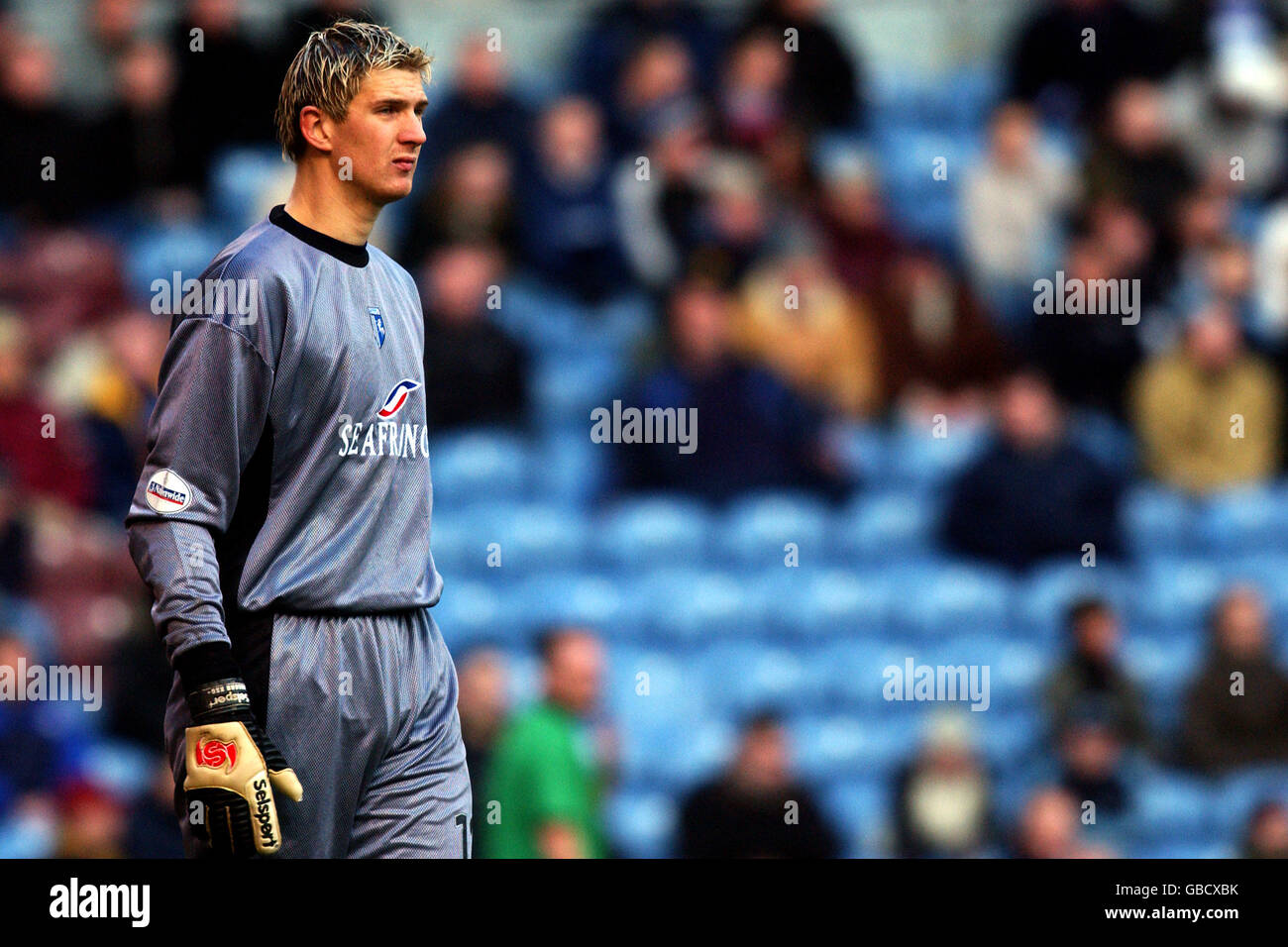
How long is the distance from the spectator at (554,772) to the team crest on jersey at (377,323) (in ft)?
10.0

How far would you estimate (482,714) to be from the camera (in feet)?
21.0

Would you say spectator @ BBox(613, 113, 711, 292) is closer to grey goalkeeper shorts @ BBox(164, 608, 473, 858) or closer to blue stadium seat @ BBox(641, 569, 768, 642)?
blue stadium seat @ BBox(641, 569, 768, 642)

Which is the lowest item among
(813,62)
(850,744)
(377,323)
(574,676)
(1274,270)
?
(850,744)

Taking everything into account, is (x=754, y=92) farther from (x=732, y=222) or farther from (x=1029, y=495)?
(x=1029, y=495)

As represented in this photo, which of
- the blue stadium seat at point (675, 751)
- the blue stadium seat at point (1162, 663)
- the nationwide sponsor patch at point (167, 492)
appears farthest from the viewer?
the blue stadium seat at point (1162, 663)

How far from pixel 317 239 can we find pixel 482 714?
3.27 meters

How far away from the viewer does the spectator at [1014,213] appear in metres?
7.94

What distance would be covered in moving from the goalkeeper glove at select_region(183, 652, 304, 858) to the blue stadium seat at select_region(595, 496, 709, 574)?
443 cm

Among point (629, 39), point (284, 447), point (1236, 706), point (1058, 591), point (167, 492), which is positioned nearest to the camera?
point (167, 492)

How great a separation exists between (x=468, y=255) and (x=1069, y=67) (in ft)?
9.22

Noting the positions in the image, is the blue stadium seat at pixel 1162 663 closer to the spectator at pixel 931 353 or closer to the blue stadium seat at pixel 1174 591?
the blue stadium seat at pixel 1174 591

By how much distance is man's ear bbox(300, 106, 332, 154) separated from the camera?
3.32 meters

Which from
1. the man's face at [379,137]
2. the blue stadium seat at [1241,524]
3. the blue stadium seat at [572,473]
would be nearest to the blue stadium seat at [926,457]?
the blue stadium seat at [1241,524]

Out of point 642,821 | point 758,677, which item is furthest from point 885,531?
point 642,821
